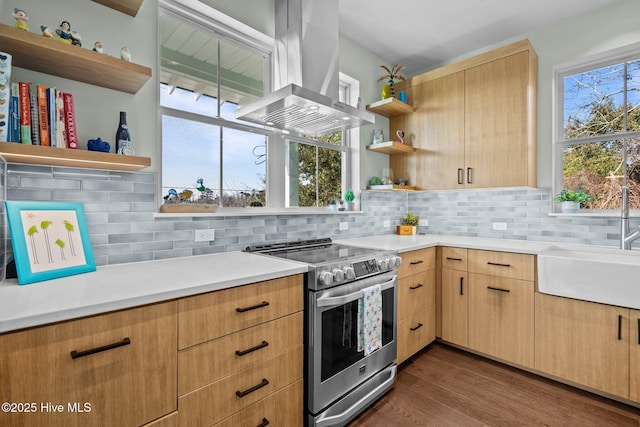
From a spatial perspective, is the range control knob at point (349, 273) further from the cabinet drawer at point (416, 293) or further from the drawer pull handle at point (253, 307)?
the cabinet drawer at point (416, 293)

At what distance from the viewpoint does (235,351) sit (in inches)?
52.4

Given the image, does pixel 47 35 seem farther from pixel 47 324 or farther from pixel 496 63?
pixel 496 63

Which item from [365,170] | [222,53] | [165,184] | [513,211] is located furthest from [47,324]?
[513,211]

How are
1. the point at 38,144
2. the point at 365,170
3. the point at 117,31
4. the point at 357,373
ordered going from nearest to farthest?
the point at 38,144, the point at 117,31, the point at 357,373, the point at 365,170

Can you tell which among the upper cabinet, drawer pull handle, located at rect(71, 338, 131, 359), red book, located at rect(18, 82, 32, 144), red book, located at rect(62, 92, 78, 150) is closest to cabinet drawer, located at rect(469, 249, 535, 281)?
the upper cabinet

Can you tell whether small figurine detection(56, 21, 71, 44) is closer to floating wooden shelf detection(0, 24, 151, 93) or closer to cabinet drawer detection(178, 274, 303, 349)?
floating wooden shelf detection(0, 24, 151, 93)

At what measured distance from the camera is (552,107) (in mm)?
2746

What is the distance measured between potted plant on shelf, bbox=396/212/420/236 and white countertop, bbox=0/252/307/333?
1.96 m

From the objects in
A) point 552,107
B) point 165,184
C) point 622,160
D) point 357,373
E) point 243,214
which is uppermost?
point 552,107

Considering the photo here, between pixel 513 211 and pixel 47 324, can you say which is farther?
pixel 513 211

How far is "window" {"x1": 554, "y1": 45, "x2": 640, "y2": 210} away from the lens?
8.15ft

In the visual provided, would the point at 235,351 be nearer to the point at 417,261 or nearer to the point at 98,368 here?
the point at 98,368

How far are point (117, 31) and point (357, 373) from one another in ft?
7.80

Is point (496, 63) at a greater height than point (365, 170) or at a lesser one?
greater
